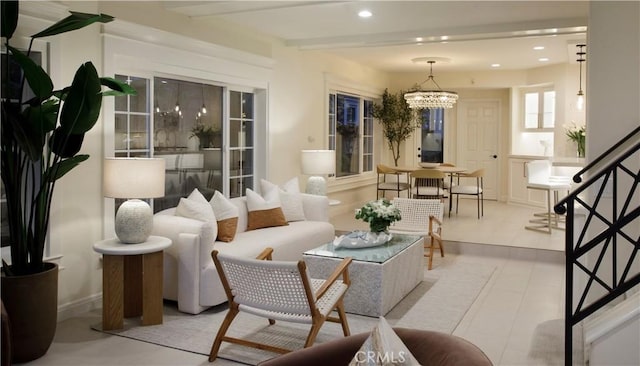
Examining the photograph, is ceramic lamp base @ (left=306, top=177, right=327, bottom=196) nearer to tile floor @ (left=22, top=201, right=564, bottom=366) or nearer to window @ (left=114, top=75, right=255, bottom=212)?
window @ (left=114, top=75, right=255, bottom=212)

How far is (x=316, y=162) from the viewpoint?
666cm

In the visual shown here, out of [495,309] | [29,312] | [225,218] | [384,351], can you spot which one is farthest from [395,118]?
[384,351]

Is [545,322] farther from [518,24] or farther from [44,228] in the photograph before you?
[44,228]

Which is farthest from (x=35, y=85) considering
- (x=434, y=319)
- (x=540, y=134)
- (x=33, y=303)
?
(x=540, y=134)

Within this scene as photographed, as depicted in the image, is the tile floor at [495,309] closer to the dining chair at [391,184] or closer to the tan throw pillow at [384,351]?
the dining chair at [391,184]

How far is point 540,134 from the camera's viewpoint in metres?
10.1

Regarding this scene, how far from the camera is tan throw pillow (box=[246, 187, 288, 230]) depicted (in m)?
5.39

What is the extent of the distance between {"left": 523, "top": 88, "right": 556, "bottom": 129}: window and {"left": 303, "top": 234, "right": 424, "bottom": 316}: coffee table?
624 centimetres

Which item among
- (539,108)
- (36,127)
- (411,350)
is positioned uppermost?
(539,108)

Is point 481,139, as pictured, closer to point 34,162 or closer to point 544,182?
point 544,182

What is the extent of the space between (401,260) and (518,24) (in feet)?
9.63

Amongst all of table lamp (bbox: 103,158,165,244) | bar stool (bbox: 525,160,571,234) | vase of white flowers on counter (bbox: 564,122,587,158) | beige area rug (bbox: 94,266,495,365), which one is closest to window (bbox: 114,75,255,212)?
table lamp (bbox: 103,158,165,244)

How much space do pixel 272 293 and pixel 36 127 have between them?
1.73 m

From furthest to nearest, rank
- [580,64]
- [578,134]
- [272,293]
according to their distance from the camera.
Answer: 1. [580,64]
2. [578,134]
3. [272,293]
